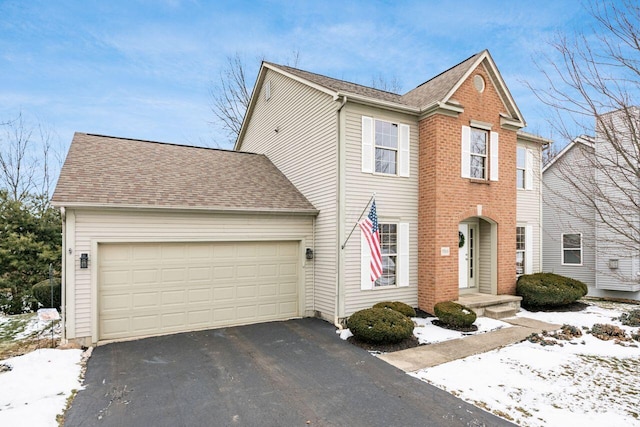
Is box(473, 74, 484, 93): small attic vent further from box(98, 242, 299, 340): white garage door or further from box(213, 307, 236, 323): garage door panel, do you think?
box(213, 307, 236, 323): garage door panel

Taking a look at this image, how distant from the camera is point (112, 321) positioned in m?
7.87

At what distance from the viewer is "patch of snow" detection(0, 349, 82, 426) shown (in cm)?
458

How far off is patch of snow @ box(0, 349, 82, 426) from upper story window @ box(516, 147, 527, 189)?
14.0 metres

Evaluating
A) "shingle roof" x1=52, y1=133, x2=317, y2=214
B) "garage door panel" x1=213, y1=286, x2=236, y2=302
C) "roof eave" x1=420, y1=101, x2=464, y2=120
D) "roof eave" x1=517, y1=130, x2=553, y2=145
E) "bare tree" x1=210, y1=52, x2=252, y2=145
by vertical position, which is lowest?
"garage door panel" x1=213, y1=286, x2=236, y2=302

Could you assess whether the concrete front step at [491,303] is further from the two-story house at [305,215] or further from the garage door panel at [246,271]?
the garage door panel at [246,271]

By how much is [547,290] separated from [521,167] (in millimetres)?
4589

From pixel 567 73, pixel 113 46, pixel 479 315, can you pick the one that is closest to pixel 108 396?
pixel 567 73

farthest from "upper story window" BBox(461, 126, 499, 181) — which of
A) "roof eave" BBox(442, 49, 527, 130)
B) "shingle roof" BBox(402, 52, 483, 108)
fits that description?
"shingle roof" BBox(402, 52, 483, 108)

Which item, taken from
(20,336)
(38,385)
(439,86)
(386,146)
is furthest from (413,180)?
(20,336)

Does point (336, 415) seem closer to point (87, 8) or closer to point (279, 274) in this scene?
point (279, 274)

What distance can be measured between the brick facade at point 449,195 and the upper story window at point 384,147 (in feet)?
2.07

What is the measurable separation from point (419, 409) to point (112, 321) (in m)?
6.77

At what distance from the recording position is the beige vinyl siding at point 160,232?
7.48m

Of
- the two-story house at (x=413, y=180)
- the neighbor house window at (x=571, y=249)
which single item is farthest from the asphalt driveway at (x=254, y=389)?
the neighbor house window at (x=571, y=249)
